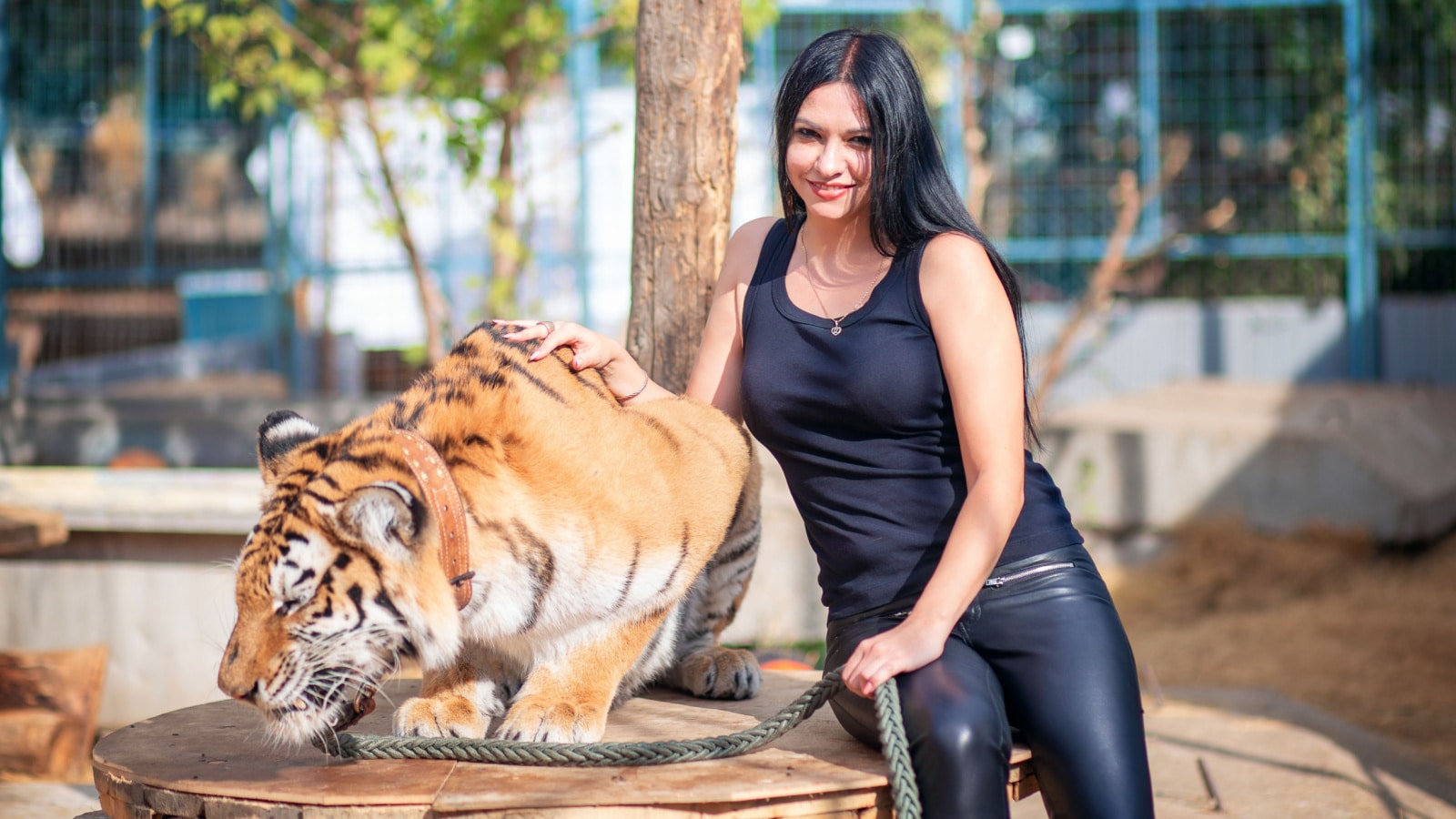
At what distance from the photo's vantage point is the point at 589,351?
268cm

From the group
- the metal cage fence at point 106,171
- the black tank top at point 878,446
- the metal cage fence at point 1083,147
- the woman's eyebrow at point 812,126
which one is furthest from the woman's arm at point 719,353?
the metal cage fence at point 106,171

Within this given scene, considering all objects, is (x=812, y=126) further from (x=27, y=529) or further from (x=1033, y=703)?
(x=27, y=529)

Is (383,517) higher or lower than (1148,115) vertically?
lower

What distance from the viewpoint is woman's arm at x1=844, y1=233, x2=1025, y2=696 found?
222cm

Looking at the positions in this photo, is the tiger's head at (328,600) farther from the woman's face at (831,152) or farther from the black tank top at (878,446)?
the woman's face at (831,152)

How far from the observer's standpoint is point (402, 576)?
78.8 inches

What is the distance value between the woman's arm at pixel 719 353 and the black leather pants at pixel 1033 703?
2.44 ft

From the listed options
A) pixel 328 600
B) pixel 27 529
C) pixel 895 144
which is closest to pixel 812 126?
pixel 895 144

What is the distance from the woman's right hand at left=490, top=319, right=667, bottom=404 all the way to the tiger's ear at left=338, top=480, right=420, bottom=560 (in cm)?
65

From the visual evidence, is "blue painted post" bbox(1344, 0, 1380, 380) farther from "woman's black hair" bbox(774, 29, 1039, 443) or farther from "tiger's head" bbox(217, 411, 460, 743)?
"tiger's head" bbox(217, 411, 460, 743)

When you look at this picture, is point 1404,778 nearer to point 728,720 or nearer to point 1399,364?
point 728,720

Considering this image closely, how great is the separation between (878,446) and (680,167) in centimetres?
115

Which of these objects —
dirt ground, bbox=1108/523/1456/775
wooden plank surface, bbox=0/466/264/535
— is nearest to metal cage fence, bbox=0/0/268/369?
wooden plank surface, bbox=0/466/264/535

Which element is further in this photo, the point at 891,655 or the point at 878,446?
the point at 878,446
